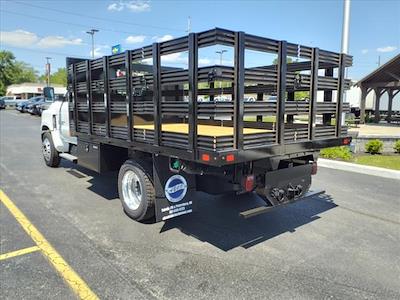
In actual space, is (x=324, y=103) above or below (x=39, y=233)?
above

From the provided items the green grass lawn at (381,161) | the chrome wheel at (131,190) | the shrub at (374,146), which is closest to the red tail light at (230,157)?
the chrome wheel at (131,190)

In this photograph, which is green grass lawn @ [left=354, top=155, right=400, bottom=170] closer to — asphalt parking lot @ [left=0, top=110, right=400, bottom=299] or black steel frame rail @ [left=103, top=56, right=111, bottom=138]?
asphalt parking lot @ [left=0, top=110, right=400, bottom=299]

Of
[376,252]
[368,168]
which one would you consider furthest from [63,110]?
[368,168]

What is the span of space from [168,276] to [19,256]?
1.80 meters

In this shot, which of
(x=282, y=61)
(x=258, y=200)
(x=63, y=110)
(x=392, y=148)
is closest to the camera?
(x=282, y=61)

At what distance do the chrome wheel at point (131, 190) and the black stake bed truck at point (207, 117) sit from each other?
2 centimetres

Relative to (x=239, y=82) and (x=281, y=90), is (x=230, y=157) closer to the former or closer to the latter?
(x=239, y=82)

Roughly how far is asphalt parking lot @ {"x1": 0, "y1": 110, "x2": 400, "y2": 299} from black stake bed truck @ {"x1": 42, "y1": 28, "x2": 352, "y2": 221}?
51 cm

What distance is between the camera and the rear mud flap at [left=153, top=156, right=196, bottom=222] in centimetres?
437

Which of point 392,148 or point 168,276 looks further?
point 392,148

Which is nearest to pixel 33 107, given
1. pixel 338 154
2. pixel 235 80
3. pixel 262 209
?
pixel 338 154

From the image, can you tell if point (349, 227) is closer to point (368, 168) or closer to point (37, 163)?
point (368, 168)

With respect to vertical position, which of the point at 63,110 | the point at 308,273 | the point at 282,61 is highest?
the point at 282,61

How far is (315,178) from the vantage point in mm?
7922
